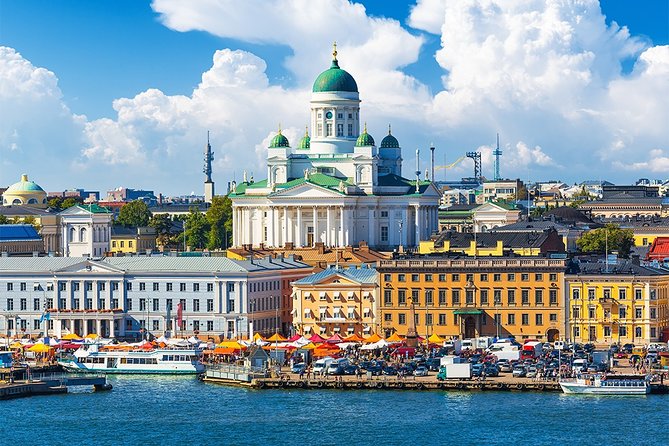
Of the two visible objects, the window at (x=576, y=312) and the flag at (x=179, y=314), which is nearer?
the window at (x=576, y=312)

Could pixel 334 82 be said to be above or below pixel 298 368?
above

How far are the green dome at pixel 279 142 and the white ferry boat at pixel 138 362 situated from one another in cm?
5379

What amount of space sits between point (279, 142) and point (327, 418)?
237 ft

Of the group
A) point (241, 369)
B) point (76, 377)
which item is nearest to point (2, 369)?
point (76, 377)

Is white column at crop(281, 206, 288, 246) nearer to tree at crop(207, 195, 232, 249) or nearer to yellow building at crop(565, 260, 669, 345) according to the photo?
tree at crop(207, 195, 232, 249)

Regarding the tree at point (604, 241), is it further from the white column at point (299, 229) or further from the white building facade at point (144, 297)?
the white building facade at point (144, 297)

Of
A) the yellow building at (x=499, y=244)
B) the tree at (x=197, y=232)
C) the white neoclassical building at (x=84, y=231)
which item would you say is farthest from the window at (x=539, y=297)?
the tree at (x=197, y=232)

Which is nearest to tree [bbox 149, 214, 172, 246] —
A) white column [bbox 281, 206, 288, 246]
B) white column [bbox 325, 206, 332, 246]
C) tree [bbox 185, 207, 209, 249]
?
tree [bbox 185, 207, 209, 249]

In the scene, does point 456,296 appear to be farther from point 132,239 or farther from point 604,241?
point 132,239

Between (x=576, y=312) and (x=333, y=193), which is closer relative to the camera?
(x=576, y=312)

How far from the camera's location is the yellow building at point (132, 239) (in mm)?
178500

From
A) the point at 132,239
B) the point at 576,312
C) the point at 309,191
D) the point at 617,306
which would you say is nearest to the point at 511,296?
the point at 576,312

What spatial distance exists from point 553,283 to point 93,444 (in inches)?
1325

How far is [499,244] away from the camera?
123 m
